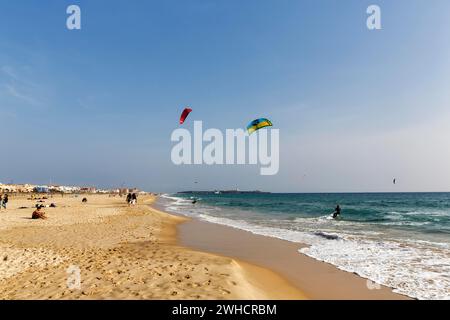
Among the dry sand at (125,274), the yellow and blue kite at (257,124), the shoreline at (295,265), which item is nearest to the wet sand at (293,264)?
the shoreline at (295,265)

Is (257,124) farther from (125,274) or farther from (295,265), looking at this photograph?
(125,274)

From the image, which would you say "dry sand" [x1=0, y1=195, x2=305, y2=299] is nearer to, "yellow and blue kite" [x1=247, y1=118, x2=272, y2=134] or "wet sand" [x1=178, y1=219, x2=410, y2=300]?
"wet sand" [x1=178, y1=219, x2=410, y2=300]

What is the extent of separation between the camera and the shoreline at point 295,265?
854cm

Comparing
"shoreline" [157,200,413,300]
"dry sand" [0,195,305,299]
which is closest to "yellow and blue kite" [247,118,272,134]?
"shoreline" [157,200,413,300]

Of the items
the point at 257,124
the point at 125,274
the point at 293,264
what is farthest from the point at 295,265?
the point at 257,124

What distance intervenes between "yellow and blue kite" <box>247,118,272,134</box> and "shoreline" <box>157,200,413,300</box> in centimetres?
964

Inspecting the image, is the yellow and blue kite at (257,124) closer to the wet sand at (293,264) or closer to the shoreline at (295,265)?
the wet sand at (293,264)

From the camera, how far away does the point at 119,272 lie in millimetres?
9219

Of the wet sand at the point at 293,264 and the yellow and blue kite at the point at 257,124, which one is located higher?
the yellow and blue kite at the point at 257,124

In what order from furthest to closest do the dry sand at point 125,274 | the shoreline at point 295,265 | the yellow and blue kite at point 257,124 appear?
the yellow and blue kite at point 257,124
the shoreline at point 295,265
the dry sand at point 125,274

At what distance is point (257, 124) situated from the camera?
26.1 m

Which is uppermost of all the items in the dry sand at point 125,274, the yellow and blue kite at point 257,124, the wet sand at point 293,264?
the yellow and blue kite at point 257,124

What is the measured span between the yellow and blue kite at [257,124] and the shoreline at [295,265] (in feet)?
31.6

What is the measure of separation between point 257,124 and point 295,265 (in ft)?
52.4
